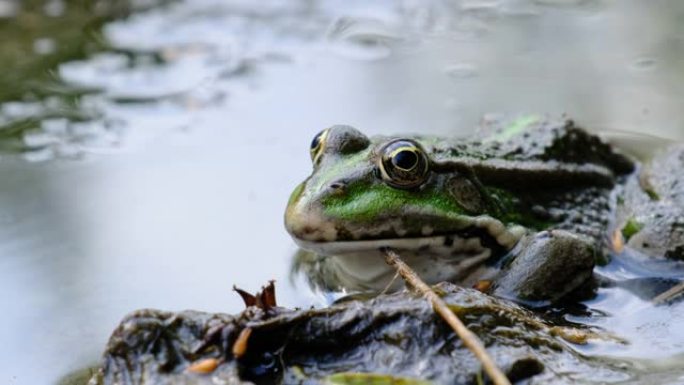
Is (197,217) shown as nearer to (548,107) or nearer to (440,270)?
(440,270)

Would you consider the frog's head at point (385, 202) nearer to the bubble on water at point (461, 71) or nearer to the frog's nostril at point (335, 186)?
the frog's nostril at point (335, 186)

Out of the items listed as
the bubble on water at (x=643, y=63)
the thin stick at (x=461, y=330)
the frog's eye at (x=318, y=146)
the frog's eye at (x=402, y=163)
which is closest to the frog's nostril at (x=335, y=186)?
the frog's eye at (x=402, y=163)

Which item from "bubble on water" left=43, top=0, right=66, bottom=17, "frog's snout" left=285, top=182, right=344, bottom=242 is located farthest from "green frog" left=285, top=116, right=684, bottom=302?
→ "bubble on water" left=43, top=0, right=66, bottom=17

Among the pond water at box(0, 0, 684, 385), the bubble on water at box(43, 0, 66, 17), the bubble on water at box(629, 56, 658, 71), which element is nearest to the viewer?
the pond water at box(0, 0, 684, 385)

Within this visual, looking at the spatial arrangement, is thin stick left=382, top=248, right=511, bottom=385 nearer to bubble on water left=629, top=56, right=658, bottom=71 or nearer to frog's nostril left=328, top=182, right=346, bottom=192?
frog's nostril left=328, top=182, right=346, bottom=192

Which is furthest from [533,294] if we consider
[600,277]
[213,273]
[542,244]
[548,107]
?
[548,107]

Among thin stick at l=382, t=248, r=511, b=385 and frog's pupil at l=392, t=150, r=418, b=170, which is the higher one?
frog's pupil at l=392, t=150, r=418, b=170

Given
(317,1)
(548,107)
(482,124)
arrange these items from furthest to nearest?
1. (317,1)
2. (548,107)
3. (482,124)

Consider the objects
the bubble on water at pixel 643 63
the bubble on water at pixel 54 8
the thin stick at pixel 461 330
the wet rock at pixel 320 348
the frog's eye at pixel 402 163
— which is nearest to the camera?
the thin stick at pixel 461 330
